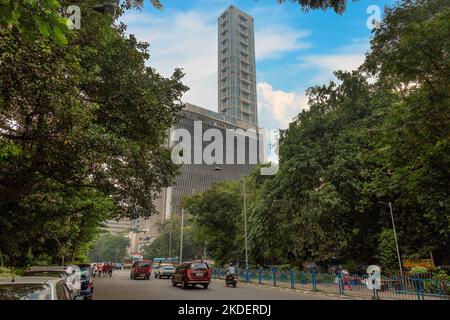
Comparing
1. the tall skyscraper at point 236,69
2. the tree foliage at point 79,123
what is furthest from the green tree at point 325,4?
the tall skyscraper at point 236,69

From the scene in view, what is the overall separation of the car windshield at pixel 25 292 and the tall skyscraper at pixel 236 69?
4916 inches

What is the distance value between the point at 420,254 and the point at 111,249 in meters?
132

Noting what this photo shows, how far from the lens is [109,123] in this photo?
49.3 ft

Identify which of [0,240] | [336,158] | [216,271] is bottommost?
[216,271]

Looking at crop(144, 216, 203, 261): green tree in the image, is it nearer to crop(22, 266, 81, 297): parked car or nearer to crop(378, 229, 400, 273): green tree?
crop(378, 229, 400, 273): green tree

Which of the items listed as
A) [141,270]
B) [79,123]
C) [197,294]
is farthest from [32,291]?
[141,270]

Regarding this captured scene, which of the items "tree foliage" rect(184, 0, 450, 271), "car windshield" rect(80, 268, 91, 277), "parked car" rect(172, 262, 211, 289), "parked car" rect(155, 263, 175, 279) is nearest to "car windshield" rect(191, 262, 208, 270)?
"parked car" rect(172, 262, 211, 289)

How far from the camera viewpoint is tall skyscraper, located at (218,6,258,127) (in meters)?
132

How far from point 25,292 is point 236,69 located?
438 ft

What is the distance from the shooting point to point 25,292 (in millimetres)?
4727

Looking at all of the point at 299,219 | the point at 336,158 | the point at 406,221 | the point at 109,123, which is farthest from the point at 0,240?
the point at 406,221

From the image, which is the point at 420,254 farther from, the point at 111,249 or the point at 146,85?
the point at 111,249

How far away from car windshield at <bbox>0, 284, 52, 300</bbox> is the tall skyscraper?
125 metres

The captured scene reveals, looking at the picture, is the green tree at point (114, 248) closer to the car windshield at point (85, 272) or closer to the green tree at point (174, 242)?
the green tree at point (174, 242)
